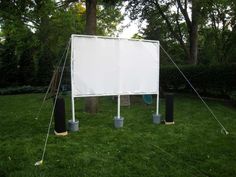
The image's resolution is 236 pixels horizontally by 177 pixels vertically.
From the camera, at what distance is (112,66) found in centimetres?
566

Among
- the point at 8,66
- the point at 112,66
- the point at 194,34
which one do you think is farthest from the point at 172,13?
the point at 8,66

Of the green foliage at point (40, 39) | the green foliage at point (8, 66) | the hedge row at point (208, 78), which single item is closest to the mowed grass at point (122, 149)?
the hedge row at point (208, 78)

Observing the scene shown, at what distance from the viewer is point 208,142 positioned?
4.55 metres

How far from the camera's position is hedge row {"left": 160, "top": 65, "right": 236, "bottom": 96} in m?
9.70

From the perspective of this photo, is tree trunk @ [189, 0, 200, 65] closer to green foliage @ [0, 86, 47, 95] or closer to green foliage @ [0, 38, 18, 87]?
green foliage @ [0, 86, 47, 95]

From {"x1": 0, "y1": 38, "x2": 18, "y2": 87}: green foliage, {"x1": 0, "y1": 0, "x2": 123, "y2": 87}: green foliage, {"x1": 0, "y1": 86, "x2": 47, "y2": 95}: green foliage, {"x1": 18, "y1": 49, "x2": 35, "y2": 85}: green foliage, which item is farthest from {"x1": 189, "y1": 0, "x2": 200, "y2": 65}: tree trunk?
{"x1": 0, "y1": 38, "x2": 18, "y2": 87}: green foliage

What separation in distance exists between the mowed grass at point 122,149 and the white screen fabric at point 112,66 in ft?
3.04

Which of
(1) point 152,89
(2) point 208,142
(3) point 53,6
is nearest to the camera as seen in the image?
(2) point 208,142

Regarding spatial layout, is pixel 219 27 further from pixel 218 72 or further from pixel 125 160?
pixel 125 160

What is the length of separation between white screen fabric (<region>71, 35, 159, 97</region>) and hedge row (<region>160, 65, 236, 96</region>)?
4973 mm

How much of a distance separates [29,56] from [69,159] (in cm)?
1468

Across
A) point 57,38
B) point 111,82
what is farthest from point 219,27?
point 111,82

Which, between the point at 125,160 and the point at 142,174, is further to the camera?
the point at 125,160

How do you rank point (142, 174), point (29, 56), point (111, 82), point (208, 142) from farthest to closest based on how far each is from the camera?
point (29, 56)
point (111, 82)
point (208, 142)
point (142, 174)
